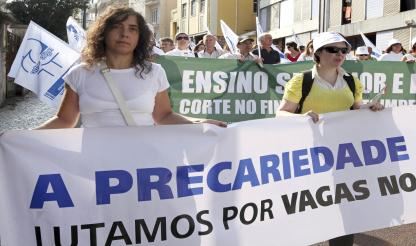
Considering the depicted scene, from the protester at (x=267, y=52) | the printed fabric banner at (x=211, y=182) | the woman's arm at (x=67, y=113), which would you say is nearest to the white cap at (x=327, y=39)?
the printed fabric banner at (x=211, y=182)

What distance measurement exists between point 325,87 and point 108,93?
1537 millimetres

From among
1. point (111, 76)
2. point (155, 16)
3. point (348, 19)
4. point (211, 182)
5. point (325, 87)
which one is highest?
point (155, 16)

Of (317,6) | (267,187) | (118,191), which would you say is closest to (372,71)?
(267,187)

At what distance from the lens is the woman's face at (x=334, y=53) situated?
3902 mm

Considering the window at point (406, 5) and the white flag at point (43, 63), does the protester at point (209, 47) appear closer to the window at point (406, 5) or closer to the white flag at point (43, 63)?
the white flag at point (43, 63)

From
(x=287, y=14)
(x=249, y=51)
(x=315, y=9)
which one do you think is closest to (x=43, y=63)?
(x=249, y=51)

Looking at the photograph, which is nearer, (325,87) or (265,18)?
(325,87)

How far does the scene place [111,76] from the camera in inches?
129

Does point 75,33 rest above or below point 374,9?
below

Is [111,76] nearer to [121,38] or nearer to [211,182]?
[121,38]

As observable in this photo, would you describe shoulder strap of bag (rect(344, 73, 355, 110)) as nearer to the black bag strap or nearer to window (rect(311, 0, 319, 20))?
the black bag strap

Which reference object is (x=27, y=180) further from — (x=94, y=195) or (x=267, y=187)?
(x=267, y=187)

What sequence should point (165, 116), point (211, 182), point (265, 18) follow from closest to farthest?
point (211, 182)
point (165, 116)
point (265, 18)

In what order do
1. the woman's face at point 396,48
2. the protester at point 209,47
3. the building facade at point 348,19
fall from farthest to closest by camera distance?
the building facade at point 348,19 → the woman's face at point 396,48 → the protester at point 209,47
